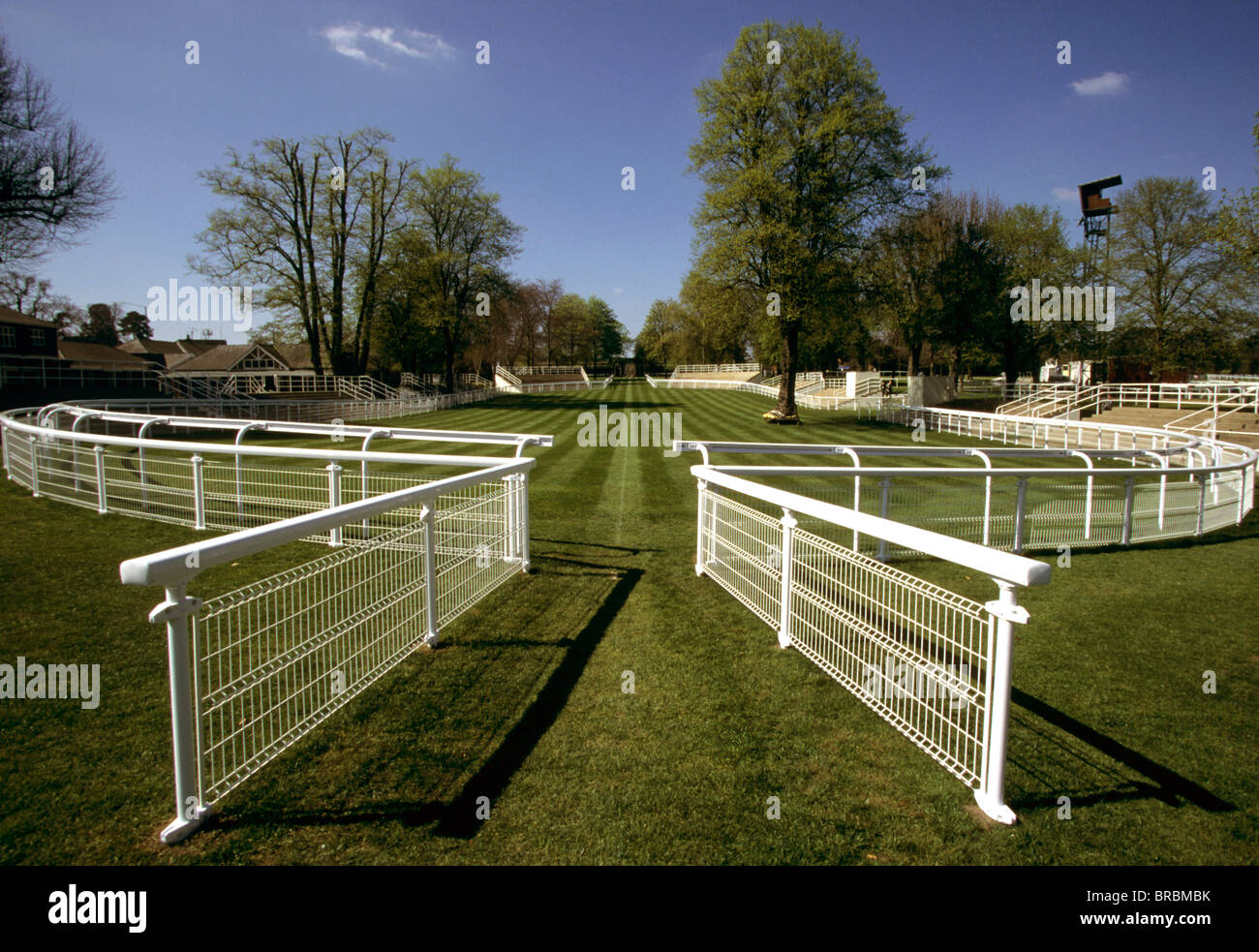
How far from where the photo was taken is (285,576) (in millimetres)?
5480

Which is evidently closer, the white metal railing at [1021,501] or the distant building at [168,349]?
the white metal railing at [1021,501]

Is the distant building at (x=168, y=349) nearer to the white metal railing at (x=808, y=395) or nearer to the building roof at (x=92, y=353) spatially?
the building roof at (x=92, y=353)

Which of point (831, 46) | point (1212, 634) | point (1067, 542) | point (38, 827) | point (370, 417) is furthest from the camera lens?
point (370, 417)

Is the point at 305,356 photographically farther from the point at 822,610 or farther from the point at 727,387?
the point at 822,610

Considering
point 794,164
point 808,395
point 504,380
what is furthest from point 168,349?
point 794,164

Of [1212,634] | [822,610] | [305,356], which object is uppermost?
[305,356]

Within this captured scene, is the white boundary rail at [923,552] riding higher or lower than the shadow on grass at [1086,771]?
higher

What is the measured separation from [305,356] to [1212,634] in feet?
242

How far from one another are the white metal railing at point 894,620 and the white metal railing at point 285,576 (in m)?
2.58

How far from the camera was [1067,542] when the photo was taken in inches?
362

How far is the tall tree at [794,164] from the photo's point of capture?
91.5 feet

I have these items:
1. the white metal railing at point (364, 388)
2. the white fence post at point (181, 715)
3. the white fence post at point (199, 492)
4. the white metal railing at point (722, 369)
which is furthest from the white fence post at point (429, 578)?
the white metal railing at point (722, 369)

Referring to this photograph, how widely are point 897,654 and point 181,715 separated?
359cm
